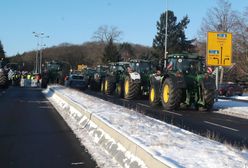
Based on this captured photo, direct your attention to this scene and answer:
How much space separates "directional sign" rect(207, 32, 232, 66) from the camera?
26.2 meters

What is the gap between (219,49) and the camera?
2634 centimetres

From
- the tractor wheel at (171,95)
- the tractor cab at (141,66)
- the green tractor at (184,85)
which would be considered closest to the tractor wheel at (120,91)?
the tractor cab at (141,66)

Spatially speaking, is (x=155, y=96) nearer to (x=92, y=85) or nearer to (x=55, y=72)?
(x=92, y=85)

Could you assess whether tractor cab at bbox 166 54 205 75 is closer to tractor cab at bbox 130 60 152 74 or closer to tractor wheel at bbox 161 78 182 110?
tractor wheel at bbox 161 78 182 110

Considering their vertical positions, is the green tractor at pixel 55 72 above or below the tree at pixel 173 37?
below

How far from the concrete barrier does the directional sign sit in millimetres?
13319

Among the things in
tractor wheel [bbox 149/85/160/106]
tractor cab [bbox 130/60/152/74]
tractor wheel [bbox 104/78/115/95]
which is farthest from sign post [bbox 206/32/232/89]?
tractor wheel [bbox 104/78/115/95]

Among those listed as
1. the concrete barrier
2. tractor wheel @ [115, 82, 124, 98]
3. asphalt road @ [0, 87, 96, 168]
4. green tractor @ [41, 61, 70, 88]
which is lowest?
asphalt road @ [0, 87, 96, 168]

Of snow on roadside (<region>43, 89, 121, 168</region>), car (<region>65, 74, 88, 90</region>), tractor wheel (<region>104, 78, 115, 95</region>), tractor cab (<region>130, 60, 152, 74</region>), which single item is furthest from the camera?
car (<region>65, 74, 88, 90</region>)

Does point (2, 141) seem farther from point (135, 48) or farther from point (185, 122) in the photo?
point (135, 48)

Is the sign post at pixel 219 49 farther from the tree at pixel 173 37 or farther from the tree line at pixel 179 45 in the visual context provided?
the tree at pixel 173 37

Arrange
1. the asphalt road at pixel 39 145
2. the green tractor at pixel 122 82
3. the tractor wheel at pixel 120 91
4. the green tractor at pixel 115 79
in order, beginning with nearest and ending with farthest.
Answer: the asphalt road at pixel 39 145
the green tractor at pixel 122 82
the tractor wheel at pixel 120 91
the green tractor at pixel 115 79

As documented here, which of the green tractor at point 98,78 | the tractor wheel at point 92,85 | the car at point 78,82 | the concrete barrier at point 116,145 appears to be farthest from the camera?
the car at point 78,82

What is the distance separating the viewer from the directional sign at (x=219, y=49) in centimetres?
2625
